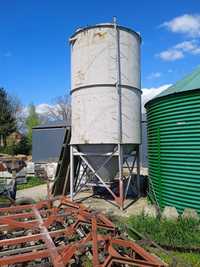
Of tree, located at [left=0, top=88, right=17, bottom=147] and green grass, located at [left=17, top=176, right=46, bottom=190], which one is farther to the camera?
tree, located at [left=0, top=88, right=17, bottom=147]

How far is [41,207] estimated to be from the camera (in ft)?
23.1

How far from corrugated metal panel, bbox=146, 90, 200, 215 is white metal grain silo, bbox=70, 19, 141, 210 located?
1088 mm

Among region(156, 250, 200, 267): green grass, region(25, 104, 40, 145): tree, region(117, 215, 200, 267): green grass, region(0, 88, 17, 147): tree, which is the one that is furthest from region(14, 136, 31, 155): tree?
region(156, 250, 200, 267): green grass

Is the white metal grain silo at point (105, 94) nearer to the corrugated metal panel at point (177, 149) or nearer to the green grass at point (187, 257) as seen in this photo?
the corrugated metal panel at point (177, 149)

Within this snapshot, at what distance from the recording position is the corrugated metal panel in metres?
7.95

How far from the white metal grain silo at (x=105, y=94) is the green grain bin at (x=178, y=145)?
1136mm

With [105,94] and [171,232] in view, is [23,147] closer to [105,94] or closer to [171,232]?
[105,94]

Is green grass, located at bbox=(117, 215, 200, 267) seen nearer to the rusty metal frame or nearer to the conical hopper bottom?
the rusty metal frame

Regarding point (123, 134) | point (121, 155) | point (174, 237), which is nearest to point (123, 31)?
point (123, 134)

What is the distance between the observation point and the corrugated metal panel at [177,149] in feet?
26.1

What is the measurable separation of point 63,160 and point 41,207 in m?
5.39

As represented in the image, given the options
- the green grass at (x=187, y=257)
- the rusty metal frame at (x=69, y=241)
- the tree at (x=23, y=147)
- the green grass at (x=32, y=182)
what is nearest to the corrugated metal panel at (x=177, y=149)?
the green grass at (x=187, y=257)

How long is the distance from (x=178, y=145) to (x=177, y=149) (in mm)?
112

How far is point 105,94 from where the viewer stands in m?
10.2
